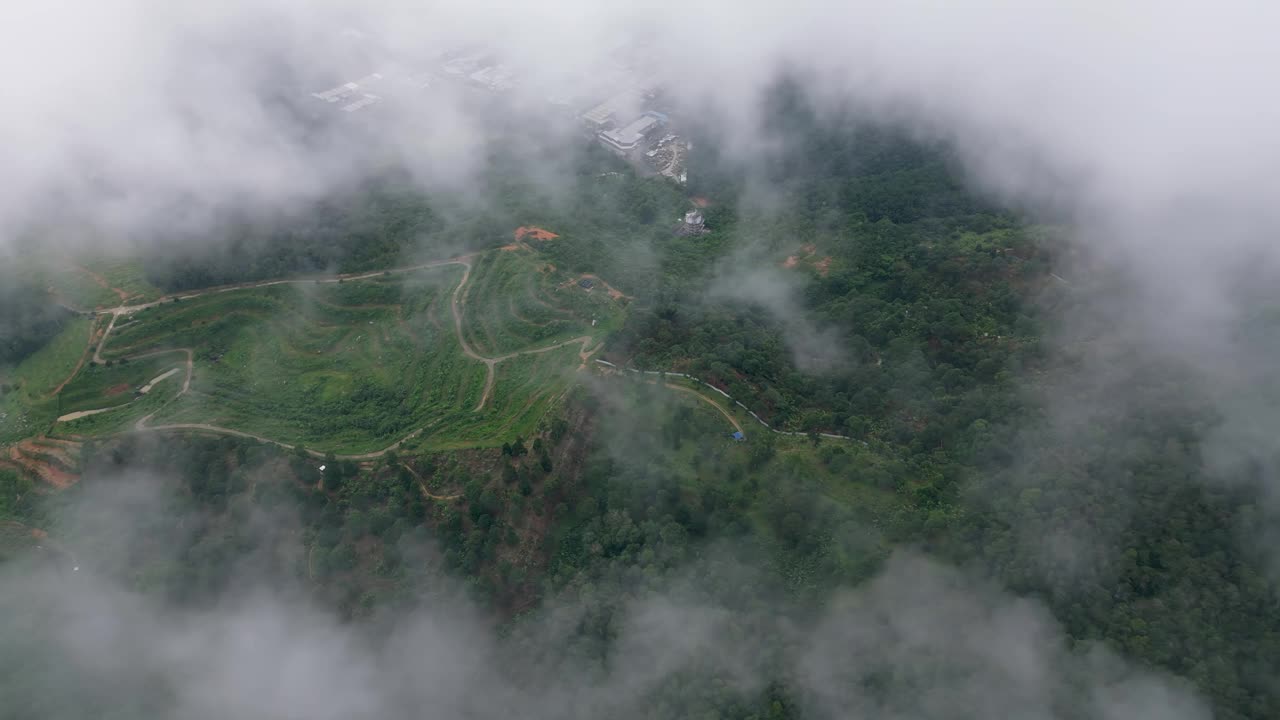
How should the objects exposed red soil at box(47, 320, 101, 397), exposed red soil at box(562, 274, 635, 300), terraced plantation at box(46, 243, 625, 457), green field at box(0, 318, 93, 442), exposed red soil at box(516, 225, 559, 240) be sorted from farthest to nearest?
exposed red soil at box(516, 225, 559, 240) → exposed red soil at box(562, 274, 635, 300) → exposed red soil at box(47, 320, 101, 397) → green field at box(0, 318, 93, 442) → terraced plantation at box(46, 243, 625, 457)

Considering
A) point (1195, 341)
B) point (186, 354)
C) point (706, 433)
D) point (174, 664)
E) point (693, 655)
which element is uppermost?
point (1195, 341)

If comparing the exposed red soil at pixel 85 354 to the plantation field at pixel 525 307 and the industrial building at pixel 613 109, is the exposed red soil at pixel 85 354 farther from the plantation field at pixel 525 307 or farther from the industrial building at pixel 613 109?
the industrial building at pixel 613 109

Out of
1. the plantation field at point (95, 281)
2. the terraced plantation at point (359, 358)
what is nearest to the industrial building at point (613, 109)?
the terraced plantation at point (359, 358)

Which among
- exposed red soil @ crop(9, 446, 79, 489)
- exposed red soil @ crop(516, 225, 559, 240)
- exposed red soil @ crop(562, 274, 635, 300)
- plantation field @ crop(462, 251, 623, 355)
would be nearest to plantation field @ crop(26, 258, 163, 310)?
exposed red soil @ crop(9, 446, 79, 489)

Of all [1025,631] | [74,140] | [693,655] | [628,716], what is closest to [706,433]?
[693,655]

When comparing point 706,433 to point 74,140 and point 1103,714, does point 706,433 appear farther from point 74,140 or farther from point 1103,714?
point 74,140

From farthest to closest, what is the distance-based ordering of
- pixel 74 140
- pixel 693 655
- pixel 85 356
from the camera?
1. pixel 74 140
2. pixel 85 356
3. pixel 693 655

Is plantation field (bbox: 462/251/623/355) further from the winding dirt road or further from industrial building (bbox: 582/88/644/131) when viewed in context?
industrial building (bbox: 582/88/644/131)

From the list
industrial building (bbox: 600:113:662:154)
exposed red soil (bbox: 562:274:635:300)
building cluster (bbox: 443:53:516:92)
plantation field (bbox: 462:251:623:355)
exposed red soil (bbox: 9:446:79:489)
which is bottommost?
exposed red soil (bbox: 9:446:79:489)
